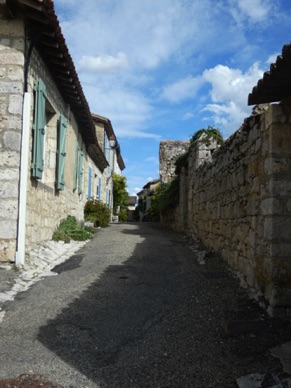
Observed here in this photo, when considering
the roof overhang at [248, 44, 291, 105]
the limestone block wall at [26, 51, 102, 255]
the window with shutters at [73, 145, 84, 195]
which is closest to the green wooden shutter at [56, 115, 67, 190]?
the limestone block wall at [26, 51, 102, 255]

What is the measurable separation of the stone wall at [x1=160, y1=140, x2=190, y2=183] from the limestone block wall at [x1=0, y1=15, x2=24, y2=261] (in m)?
15.5

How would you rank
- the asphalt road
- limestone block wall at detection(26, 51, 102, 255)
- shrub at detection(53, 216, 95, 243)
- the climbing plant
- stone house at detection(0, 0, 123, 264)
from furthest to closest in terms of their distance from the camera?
the climbing plant, shrub at detection(53, 216, 95, 243), limestone block wall at detection(26, 51, 102, 255), stone house at detection(0, 0, 123, 264), the asphalt road

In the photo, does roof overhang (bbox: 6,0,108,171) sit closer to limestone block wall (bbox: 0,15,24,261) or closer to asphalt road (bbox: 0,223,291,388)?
limestone block wall (bbox: 0,15,24,261)

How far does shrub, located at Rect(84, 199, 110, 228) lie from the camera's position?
14352mm

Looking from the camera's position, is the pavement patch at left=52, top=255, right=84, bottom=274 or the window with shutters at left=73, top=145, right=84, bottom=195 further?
the window with shutters at left=73, top=145, right=84, bottom=195

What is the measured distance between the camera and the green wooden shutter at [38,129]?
6309 mm

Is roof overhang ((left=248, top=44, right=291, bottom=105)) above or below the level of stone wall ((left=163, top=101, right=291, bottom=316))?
above

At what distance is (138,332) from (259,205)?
74.3 inches

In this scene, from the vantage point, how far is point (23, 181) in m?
5.79

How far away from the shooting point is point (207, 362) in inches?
119

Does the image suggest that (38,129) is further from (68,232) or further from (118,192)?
(118,192)

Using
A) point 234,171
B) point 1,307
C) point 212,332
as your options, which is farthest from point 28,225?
point 212,332

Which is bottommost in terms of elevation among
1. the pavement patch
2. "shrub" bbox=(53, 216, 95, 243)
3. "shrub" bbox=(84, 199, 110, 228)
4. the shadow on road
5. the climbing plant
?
the shadow on road

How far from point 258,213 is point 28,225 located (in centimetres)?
361
